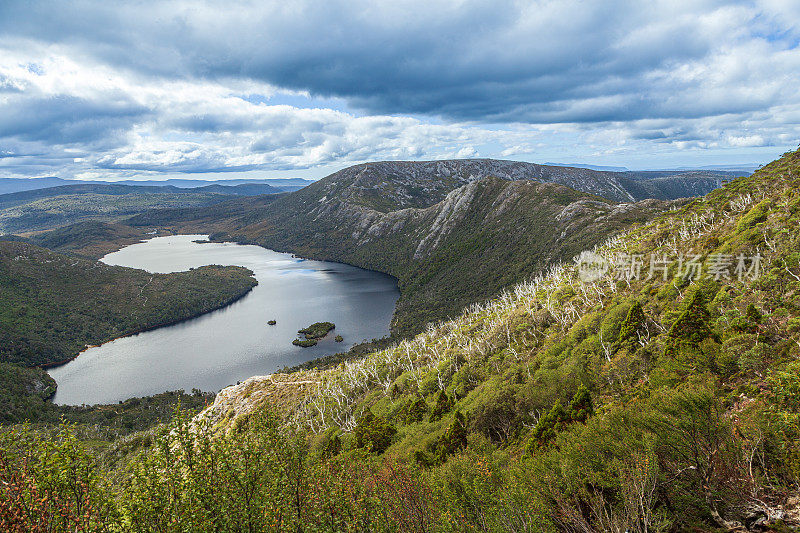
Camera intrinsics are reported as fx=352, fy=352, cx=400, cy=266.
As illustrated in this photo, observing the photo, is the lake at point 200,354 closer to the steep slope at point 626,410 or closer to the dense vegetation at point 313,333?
the dense vegetation at point 313,333

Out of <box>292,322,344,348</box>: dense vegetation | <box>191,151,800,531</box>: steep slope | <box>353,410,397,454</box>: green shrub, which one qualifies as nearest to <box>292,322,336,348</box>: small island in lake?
<box>292,322,344,348</box>: dense vegetation

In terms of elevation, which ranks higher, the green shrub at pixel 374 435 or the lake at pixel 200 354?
the green shrub at pixel 374 435

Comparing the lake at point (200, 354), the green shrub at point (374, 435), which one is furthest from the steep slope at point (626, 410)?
the lake at point (200, 354)

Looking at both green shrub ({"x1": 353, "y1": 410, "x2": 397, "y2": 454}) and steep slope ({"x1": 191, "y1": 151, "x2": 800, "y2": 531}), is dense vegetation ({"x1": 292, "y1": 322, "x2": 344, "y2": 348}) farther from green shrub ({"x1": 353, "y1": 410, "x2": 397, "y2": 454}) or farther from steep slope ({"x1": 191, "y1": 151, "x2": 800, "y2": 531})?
green shrub ({"x1": 353, "y1": 410, "x2": 397, "y2": 454})

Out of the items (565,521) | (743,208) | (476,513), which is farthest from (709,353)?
(743,208)

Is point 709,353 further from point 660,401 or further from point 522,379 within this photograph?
point 522,379

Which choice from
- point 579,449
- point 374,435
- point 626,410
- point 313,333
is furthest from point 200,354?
point 626,410

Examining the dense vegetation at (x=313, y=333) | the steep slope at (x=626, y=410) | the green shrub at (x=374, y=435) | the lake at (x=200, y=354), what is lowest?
the lake at (x=200, y=354)
